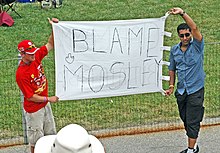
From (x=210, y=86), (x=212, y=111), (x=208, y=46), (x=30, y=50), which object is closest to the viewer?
(x=30, y=50)

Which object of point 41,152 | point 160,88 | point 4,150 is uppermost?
point 41,152

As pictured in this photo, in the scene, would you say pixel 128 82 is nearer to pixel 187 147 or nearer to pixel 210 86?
pixel 187 147

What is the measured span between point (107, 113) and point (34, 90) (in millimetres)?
2240

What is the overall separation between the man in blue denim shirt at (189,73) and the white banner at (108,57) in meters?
0.39

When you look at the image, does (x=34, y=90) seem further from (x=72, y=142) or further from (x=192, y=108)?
(x=72, y=142)

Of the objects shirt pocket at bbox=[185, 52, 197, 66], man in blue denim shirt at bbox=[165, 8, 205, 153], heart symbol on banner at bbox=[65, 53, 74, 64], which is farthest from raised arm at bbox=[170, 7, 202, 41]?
heart symbol on banner at bbox=[65, 53, 74, 64]

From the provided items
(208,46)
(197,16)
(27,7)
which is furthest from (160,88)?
(27,7)

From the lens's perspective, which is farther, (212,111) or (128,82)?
(212,111)

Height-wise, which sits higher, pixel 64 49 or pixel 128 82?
pixel 64 49

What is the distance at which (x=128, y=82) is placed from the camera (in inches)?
274

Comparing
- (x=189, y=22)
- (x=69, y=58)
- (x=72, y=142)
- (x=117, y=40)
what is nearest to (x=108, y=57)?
(x=117, y=40)

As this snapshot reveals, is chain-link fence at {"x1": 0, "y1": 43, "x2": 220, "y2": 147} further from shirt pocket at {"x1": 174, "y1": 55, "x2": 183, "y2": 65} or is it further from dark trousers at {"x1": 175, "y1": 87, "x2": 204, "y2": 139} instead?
shirt pocket at {"x1": 174, "y1": 55, "x2": 183, "y2": 65}

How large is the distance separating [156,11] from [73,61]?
957 cm

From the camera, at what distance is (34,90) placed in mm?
6016
